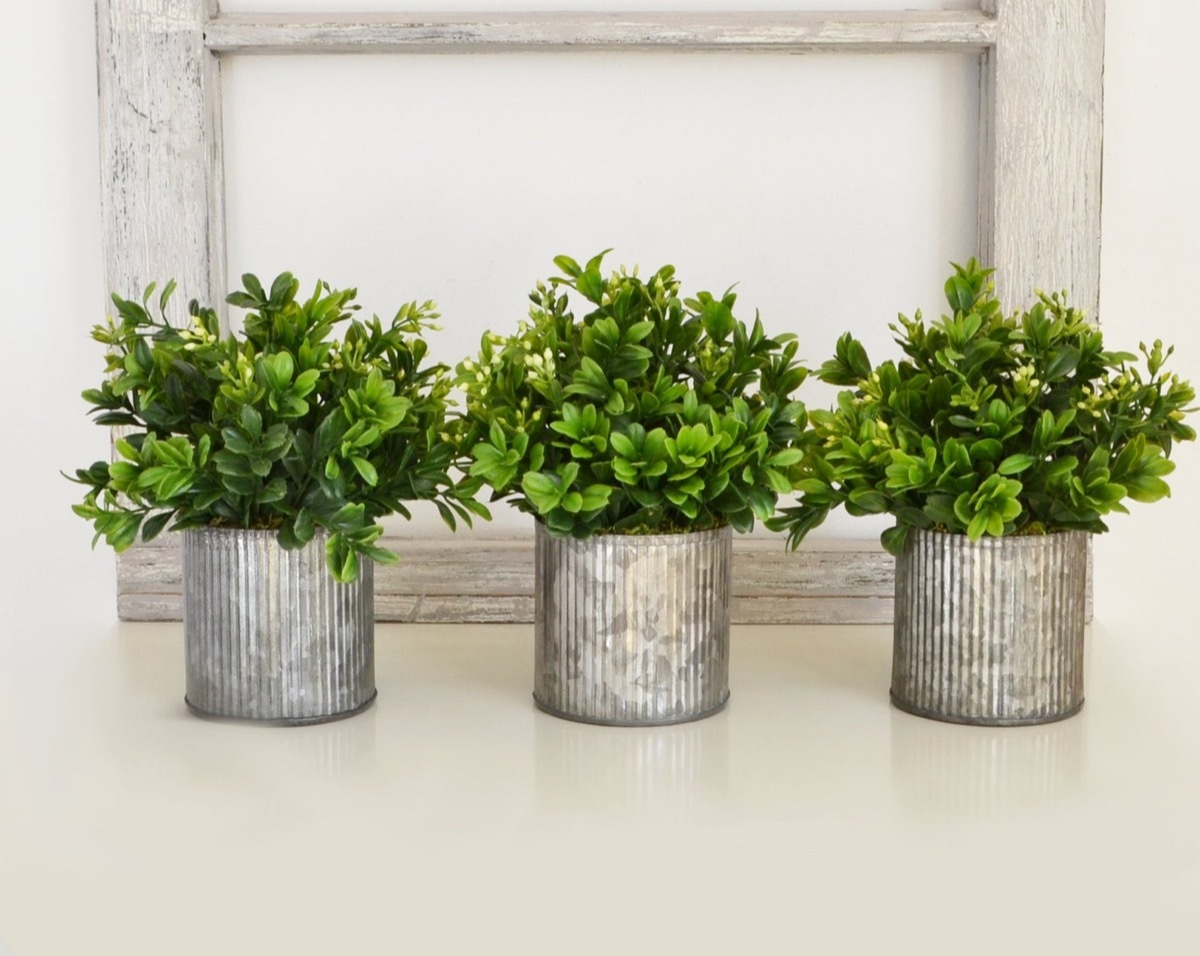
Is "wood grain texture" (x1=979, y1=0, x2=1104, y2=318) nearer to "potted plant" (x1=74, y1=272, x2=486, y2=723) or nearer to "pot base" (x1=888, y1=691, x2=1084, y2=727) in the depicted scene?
"pot base" (x1=888, y1=691, x2=1084, y2=727)

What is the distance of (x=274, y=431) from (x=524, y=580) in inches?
13.9

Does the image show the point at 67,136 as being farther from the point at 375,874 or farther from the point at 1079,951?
the point at 1079,951

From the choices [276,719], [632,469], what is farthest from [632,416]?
[276,719]

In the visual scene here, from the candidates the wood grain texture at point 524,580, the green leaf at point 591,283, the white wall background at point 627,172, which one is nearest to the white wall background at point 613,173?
the white wall background at point 627,172

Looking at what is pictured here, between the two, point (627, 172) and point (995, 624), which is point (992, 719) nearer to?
point (995, 624)

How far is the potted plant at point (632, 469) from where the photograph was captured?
31.3 inches

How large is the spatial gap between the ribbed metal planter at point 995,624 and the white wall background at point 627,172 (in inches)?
11.4

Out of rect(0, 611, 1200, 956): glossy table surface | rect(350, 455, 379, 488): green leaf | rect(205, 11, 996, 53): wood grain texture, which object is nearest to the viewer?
rect(0, 611, 1200, 956): glossy table surface

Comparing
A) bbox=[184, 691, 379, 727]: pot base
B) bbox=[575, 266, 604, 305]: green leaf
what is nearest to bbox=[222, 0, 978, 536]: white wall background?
bbox=[575, 266, 604, 305]: green leaf

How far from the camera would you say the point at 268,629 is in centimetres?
83

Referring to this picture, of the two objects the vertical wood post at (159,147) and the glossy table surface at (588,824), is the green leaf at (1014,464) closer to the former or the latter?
the glossy table surface at (588,824)

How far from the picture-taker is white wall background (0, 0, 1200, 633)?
108 centimetres

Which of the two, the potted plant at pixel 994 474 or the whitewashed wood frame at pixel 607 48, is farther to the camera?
the whitewashed wood frame at pixel 607 48

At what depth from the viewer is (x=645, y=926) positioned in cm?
59
